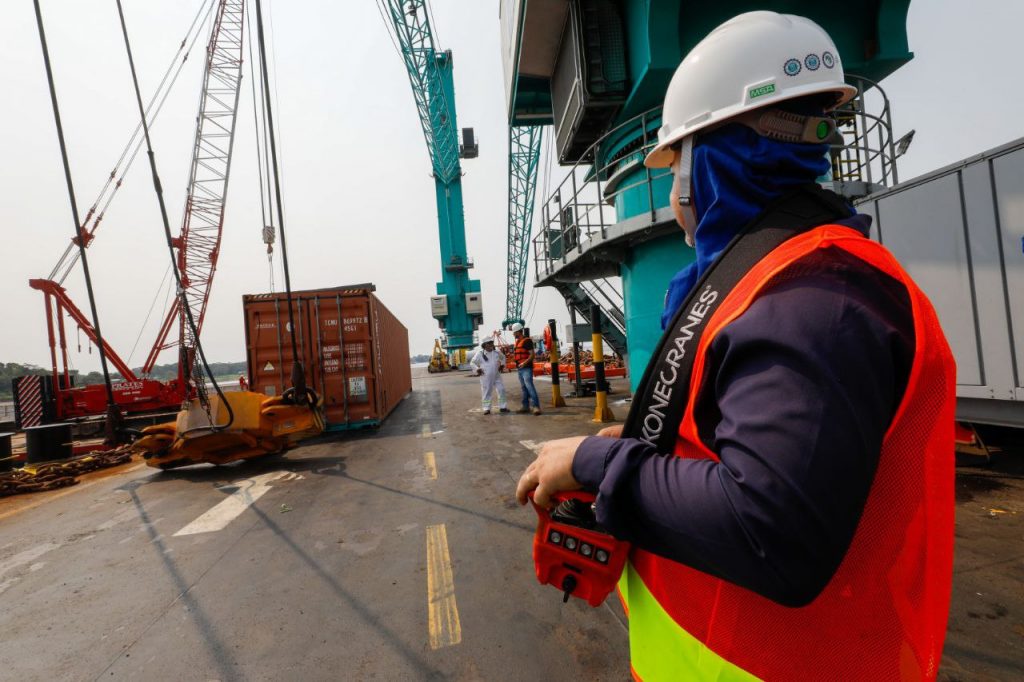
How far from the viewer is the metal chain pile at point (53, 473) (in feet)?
23.3

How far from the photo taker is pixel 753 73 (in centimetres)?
119

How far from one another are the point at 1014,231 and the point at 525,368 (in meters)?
8.98

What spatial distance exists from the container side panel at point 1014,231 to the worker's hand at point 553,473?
5.83m

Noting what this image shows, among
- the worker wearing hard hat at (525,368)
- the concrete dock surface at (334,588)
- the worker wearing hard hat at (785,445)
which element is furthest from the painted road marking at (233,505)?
the worker wearing hard hat at (525,368)

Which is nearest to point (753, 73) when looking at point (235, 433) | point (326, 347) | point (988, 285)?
point (988, 285)

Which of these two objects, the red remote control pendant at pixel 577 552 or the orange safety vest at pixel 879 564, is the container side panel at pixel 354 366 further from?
the orange safety vest at pixel 879 564

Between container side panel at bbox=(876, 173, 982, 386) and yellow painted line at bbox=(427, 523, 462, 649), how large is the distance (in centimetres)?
565

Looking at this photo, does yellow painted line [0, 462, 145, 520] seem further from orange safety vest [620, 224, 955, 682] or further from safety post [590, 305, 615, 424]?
safety post [590, 305, 615, 424]

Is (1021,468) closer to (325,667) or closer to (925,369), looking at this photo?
(925,369)

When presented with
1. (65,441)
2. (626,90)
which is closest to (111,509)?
(65,441)

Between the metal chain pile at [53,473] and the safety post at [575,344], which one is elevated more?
the safety post at [575,344]

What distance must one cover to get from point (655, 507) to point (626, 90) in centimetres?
919

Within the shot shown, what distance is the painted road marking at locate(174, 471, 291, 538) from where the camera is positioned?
4832mm

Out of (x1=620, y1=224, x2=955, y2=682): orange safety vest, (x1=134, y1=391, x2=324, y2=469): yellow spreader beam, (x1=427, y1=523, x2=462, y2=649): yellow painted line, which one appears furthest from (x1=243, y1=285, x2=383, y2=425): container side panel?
(x1=620, y1=224, x2=955, y2=682): orange safety vest
